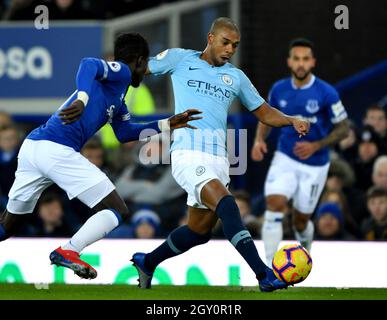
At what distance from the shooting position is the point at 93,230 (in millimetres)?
9836

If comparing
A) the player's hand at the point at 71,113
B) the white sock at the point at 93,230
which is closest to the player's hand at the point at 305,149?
the white sock at the point at 93,230

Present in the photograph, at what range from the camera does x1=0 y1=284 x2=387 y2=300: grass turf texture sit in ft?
32.2

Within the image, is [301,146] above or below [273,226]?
above

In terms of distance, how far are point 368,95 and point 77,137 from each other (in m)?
6.72

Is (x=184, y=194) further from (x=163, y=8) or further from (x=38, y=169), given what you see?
(x=38, y=169)

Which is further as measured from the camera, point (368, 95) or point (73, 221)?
point (368, 95)

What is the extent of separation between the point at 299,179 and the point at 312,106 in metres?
0.78

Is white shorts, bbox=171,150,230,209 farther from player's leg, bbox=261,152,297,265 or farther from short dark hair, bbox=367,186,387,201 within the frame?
short dark hair, bbox=367,186,387,201

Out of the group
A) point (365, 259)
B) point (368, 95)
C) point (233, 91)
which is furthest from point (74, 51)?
point (233, 91)

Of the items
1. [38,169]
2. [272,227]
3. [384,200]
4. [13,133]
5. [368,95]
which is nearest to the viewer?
[38,169]

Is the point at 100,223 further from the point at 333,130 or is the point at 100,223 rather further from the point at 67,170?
the point at 333,130

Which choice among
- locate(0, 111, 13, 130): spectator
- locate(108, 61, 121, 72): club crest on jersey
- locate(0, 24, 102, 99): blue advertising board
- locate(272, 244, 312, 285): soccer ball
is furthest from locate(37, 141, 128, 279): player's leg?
locate(0, 24, 102, 99): blue advertising board

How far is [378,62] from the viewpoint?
1669cm

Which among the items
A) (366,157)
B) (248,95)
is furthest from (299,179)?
(248,95)
